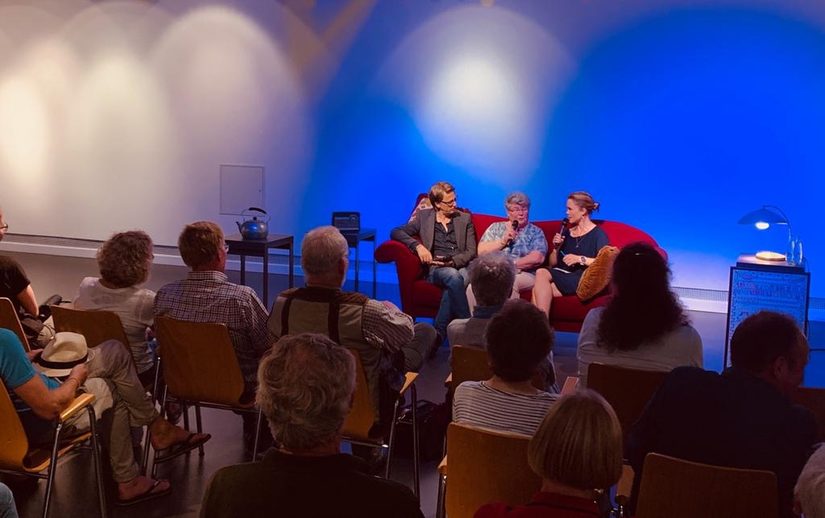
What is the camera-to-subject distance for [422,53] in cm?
852

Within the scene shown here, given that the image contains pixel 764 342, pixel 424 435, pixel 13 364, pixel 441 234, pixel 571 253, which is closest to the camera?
pixel 764 342

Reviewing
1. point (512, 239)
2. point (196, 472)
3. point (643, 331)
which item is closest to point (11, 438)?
point (196, 472)

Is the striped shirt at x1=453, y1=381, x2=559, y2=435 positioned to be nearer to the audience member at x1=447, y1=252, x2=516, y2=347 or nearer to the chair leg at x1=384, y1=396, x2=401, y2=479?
the chair leg at x1=384, y1=396, x2=401, y2=479

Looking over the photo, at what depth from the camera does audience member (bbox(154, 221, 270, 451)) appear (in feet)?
12.4

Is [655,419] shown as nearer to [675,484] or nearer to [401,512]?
[675,484]

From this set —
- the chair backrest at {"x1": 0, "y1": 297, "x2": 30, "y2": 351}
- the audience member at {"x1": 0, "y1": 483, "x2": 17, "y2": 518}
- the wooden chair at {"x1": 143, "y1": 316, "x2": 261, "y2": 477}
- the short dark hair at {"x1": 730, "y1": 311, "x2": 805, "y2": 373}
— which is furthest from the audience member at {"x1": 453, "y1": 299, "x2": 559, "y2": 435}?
the chair backrest at {"x1": 0, "y1": 297, "x2": 30, "y2": 351}

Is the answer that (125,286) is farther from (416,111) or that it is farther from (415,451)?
(416,111)

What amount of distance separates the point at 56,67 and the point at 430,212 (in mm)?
5407

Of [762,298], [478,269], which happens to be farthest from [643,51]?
[478,269]

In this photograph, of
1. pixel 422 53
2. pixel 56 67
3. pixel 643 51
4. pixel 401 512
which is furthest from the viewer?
pixel 56 67

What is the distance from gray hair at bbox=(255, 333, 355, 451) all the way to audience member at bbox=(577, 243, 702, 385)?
174 cm

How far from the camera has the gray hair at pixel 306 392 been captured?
1.83 m

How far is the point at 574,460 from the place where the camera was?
1.83m

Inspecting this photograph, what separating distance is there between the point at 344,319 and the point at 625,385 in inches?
45.0
